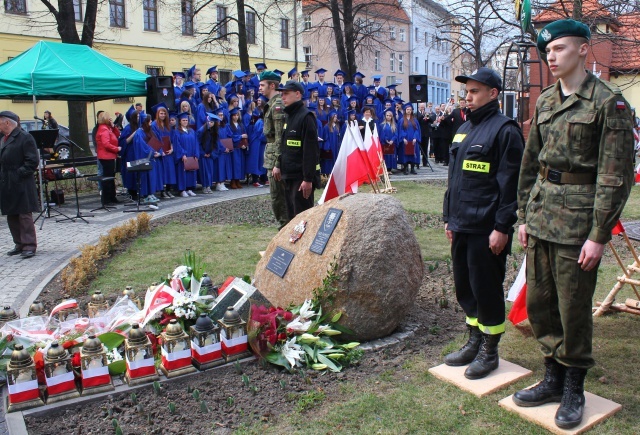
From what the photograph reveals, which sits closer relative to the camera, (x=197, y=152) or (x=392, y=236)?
(x=392, y=236)

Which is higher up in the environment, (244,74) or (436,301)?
(244,74)

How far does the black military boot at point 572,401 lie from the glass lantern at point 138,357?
2520 mm

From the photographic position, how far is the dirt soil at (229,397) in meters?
3.61

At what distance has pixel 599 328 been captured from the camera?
16.4ft

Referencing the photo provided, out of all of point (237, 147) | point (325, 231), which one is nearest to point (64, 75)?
point (237, 147)

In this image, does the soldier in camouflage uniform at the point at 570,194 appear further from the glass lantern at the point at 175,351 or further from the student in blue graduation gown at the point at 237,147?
the student in blue graduation gown at the point at 237,147

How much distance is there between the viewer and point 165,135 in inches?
539

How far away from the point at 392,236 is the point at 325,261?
0.55 meters

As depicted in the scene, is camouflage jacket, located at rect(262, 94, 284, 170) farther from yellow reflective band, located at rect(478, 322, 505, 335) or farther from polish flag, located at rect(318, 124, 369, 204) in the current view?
yellow reflective band, located at rect(478, 322, 505, 335)

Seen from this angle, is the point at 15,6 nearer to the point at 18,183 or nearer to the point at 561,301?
the point at 18,183

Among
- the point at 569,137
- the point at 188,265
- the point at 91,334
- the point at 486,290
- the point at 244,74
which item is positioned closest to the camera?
the point at 569,137

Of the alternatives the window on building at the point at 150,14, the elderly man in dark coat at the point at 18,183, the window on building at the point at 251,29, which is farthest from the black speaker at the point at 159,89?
the window on building at the point at 251,29

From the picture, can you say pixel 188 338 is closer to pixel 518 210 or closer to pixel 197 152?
pixel 518 210

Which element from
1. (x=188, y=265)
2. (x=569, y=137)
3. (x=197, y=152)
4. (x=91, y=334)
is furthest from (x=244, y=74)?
(x=569, y=137)
